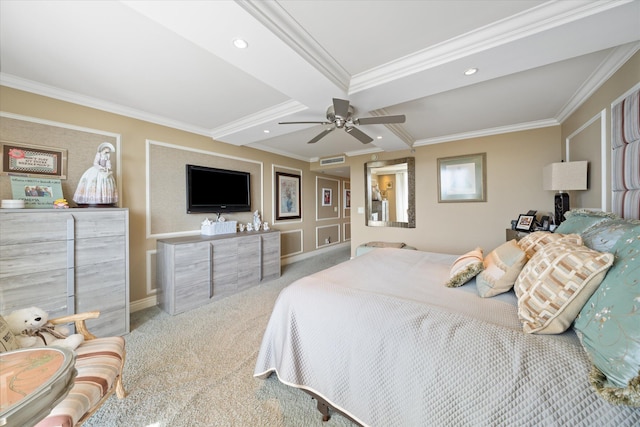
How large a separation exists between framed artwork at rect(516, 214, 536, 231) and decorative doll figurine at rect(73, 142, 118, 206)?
479cm

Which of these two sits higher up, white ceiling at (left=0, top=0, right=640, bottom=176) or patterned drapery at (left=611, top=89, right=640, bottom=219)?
white ceiling at (left=0, top=0, right=640, bottom=176)

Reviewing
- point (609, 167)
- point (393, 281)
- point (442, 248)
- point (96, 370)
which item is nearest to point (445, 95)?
point (609, 167)

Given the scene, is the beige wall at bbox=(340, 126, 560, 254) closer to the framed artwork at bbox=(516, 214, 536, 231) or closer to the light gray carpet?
the framed artwork at bbox=(516, 214, 536, 231)

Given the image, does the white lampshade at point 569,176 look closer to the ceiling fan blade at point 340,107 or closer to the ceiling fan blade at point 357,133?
the ceiling fan blade at point 357,133

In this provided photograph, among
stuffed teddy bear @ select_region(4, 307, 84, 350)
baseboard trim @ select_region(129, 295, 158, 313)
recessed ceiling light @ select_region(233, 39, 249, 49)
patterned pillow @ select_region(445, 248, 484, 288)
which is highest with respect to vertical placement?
recessed ceiling light @ select_region(233, 39, 249, 49)

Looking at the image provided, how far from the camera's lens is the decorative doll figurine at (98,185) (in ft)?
7.22

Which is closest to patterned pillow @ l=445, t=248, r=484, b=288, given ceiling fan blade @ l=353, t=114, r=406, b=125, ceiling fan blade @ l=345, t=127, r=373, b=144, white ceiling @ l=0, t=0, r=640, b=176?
ceiling fan blade @ l=353, t=114, r=406, b=125

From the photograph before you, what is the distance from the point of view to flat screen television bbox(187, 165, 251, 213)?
327 cm

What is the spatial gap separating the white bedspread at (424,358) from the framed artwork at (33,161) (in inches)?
106

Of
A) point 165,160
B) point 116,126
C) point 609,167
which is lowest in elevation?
point 609,167

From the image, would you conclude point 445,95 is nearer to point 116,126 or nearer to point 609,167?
point 609,167

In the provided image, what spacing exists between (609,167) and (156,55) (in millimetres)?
3832

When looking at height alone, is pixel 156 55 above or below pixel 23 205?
above

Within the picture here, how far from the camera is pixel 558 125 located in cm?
307
